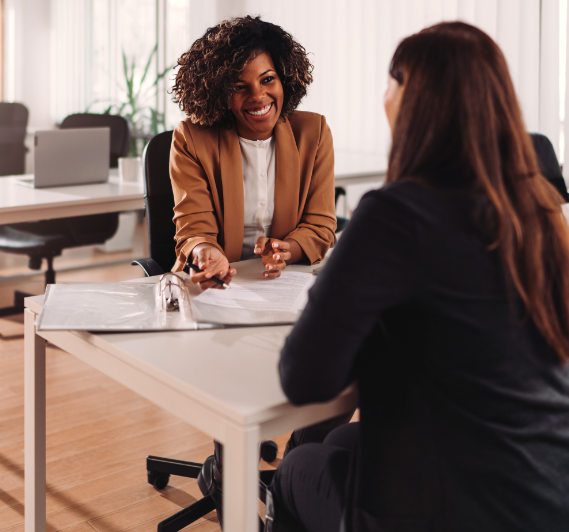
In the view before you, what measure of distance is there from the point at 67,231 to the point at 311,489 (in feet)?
9.24

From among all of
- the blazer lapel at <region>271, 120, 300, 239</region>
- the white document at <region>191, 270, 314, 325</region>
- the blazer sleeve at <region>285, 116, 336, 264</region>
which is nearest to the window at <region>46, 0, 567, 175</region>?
the blazer sleeve at <region>285, 116, 336, 264</region>

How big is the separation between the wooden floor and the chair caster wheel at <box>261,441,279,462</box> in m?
0.19

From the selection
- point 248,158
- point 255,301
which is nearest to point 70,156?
point 248,158

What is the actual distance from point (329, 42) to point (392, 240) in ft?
12.6

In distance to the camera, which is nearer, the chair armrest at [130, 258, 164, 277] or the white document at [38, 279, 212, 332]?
the white document at [38, 279, 212, 332]

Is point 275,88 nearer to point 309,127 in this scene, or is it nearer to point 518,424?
point 309,127

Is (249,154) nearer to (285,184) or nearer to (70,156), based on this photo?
(285,184)

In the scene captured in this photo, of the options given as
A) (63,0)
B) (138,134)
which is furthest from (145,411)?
(63,0)

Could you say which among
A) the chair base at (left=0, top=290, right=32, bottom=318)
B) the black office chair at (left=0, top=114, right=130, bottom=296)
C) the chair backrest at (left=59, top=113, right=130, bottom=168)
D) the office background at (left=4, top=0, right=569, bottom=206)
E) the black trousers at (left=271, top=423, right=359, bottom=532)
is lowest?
the chair base at (left=0, top=290, right=32, bottom=318)

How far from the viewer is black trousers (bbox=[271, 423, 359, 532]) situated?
4.33 feet

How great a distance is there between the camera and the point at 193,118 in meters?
2.14

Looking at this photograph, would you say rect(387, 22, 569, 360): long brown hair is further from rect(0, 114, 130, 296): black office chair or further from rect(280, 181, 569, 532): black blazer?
rect(0, 114, 130, 296): black office chair

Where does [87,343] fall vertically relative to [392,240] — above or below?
below

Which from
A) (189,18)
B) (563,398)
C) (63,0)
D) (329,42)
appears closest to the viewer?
(563,398)
